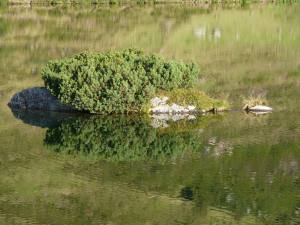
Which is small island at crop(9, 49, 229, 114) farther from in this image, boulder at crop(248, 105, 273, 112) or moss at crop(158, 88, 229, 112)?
boulder at crop(248, 105, 273, 112)

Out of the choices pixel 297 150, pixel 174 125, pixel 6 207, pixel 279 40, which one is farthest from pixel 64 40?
pixel 6 207

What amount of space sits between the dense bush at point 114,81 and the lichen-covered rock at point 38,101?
1.20 m

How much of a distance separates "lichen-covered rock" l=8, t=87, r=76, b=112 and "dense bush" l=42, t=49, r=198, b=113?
1200 millimetres

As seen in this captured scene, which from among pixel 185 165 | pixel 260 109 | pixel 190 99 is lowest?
pixel 260 109

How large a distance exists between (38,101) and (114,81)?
6362mm

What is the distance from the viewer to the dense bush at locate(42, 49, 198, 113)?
43.6 metres

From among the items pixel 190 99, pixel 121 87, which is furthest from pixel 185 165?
pixel 190 99

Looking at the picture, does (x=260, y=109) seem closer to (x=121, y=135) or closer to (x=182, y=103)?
(x=182, y=103)

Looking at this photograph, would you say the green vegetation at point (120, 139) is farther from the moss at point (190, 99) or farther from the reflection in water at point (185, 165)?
the moss at point (190, 99)

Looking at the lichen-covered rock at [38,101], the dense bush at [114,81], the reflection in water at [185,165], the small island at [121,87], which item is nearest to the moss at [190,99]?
the small island at [121,87]

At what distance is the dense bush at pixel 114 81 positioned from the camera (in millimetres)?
43625

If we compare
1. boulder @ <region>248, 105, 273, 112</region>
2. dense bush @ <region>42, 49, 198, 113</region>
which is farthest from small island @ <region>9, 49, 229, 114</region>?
boulder @ <region>248, 105, 273, 112</region>

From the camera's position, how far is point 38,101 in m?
47.0

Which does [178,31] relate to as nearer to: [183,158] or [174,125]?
[174,125]
